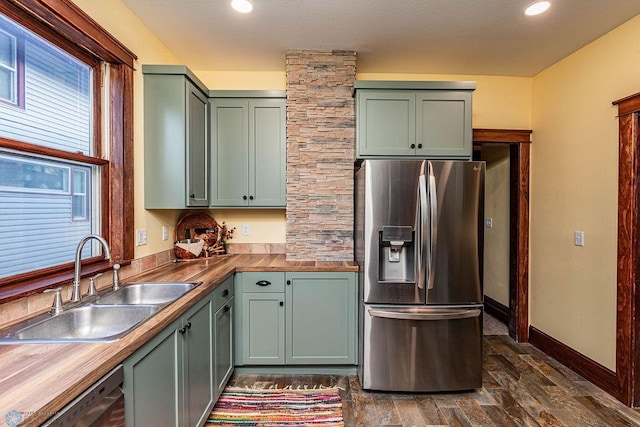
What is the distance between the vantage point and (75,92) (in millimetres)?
1770

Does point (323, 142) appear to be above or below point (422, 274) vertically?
above

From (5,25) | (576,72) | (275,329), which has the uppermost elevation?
(576,72)

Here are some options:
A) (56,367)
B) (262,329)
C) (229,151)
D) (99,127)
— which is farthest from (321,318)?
(99,127)

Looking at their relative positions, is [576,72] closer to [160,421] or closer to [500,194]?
[500,194]

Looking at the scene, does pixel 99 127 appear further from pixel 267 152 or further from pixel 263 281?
pixel 263 281

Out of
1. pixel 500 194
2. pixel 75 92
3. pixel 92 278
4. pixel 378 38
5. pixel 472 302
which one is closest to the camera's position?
pixel 92 278

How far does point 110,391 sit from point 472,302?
213cm

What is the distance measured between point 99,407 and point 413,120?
8.16 ft

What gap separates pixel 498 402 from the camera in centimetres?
216

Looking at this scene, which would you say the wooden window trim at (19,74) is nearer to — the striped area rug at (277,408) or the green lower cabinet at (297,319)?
the green lower cabinet at (297,319)

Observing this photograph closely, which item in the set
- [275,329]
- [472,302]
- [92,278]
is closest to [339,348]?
[275,329]

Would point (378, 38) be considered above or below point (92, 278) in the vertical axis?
above

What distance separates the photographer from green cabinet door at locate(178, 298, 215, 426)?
1.56 m

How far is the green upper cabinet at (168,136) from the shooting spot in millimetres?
2258
